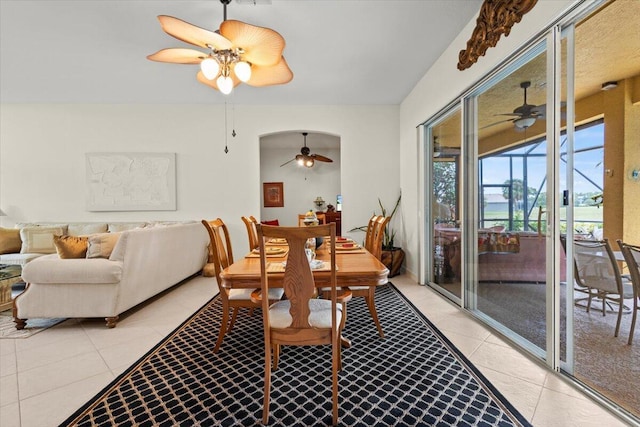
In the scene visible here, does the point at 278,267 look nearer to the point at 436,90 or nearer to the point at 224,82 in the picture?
the point at 224,82

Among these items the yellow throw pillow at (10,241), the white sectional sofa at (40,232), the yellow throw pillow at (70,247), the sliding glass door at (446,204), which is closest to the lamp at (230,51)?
the yellow throw pillow at (70,247)

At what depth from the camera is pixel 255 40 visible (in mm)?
2027

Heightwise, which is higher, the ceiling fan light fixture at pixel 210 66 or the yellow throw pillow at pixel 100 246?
the ceiling fan light fixture at pixel 210 66

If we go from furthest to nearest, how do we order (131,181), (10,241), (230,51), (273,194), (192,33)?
(273,194), (131,181), (10,241), (230,51), (192,33)

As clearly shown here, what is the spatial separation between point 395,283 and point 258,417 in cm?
293

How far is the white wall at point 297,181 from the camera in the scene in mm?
8016

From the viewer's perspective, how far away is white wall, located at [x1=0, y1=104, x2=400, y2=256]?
4762mm

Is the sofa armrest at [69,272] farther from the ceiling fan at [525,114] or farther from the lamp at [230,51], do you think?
the ceiling fan at [525,114]

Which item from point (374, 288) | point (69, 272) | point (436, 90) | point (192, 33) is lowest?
point (374, 288)

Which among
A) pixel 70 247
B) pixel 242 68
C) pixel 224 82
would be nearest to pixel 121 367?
pixel 70 247

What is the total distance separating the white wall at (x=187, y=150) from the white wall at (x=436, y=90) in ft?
1.34

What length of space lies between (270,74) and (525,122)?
79.8 inches

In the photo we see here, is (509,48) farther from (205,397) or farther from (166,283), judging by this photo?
(166,283)

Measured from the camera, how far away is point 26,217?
4.74 m
